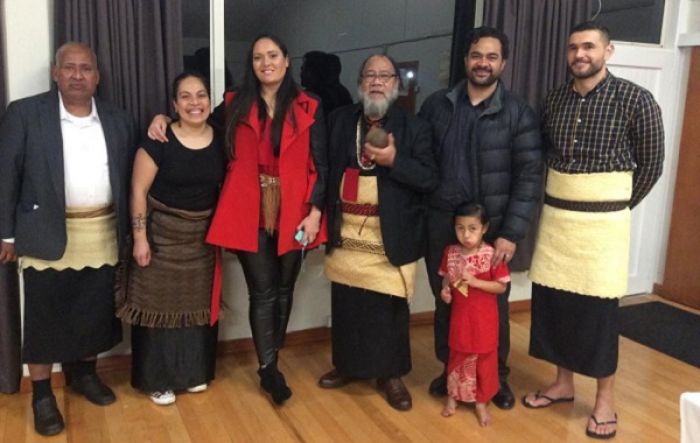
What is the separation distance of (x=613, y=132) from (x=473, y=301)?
2.58ft

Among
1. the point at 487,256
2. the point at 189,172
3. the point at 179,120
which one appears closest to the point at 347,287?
the point at 487,256

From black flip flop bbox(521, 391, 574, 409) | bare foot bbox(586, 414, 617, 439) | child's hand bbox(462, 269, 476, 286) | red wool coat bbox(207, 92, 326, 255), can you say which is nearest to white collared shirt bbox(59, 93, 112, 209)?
red wool coat bbox(207, 92, 326, 255)

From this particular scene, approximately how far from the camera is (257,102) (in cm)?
238

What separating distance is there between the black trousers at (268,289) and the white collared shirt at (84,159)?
22.8 inches

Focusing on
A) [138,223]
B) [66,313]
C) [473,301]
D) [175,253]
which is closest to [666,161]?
[473,301]

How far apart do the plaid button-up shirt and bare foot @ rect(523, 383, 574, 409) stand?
836 mm

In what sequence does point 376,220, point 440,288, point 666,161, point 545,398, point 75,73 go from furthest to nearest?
point 666,161
point 545,398
point 440,288
point 376,220
point 75,73

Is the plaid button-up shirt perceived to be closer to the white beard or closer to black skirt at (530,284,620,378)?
black skirt at (530,284,620,378)

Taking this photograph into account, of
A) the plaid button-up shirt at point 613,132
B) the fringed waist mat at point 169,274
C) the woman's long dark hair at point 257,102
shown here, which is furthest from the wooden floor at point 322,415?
the woman's long dark hair at point 257,102

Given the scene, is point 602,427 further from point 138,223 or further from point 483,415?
point 138,223

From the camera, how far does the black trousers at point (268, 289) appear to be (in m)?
2.49

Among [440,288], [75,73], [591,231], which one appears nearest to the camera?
[75,73]

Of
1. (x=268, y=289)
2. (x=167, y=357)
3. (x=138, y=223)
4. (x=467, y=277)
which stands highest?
(x=138, y=223)

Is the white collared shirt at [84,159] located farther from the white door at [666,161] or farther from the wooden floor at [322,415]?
the white door at [666,161]
